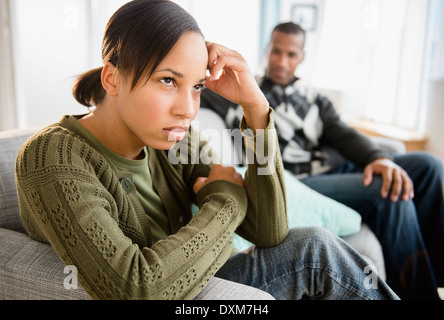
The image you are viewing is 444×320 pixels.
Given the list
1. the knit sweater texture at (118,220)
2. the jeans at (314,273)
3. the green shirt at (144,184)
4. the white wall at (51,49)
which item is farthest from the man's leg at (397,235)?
the white wall at (51,49)

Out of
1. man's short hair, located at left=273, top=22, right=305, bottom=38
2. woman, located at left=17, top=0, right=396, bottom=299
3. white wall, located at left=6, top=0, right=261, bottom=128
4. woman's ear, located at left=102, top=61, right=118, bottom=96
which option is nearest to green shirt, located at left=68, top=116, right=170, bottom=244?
woman, located at left=17, top=0, right=396, bottom=299

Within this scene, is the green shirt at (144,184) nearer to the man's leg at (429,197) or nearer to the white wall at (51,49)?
the man's leg at (429,197)

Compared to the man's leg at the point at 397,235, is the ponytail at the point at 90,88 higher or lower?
higher

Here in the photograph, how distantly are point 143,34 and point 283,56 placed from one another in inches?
57.0

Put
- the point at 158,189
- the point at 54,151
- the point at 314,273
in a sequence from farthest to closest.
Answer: the point at 158,189 → the point at 314,273 → the point at 54,151

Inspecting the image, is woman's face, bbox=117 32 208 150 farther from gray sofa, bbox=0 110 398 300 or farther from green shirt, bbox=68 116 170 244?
gray sofa, bbox=0 110 398 300

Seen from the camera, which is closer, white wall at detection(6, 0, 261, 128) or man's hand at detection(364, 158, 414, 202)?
man's hand at detection(364, 158, 414, 202)

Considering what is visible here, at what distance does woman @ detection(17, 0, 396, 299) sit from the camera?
785 millimetres

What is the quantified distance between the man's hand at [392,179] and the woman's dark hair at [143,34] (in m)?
1.12

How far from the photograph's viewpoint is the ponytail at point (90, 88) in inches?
41.9

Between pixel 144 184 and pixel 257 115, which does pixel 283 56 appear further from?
pixel 144 184

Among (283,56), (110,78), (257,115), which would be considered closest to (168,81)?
(110,78)

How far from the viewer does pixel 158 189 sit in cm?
112

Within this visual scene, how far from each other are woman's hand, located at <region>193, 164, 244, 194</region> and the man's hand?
0.86 meters
